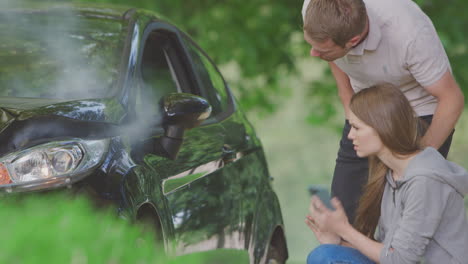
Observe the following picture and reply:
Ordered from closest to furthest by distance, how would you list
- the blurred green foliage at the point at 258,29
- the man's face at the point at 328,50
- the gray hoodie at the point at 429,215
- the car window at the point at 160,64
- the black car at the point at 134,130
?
the black car at the point at 134,130 < the gray hoodie at the point at 429,215 < the man's face at the point at 328,50 < the car window at the point at 160,64 < the blurred green foliage at the point at 258,29

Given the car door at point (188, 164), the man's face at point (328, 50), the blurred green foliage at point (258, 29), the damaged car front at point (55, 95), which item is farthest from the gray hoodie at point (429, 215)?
the blurred green foliage at point (258, 29)

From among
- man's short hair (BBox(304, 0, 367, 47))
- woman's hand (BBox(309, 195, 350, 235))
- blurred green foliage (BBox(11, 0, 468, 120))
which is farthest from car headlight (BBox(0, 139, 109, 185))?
blurred green foliage (BBox(11, 0, 468, 120))

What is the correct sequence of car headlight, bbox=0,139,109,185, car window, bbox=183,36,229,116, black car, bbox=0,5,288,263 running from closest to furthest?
car headlight, bbox=0,139,109,185
black car, bbox=0,5,288,263
car window, bbox=183,36,229,116

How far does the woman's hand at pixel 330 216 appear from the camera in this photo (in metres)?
3.59

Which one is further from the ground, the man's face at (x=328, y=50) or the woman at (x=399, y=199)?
the man's face at (x=328, y=50)

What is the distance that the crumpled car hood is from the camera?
3251 mm

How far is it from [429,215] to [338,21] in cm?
88

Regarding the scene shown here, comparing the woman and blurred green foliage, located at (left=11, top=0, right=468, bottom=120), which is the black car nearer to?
the woman

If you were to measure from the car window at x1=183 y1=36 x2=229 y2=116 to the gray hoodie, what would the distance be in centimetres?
156

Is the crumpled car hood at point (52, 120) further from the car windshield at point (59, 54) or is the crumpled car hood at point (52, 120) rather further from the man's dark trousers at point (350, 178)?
the man's dark trousers at point (350, 178)

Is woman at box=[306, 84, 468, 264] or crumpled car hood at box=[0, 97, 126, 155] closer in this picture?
crumpled car hood at box=[0, 97, 126, 155]

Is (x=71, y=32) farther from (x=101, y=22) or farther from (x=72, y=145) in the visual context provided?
(x=72, y=145)

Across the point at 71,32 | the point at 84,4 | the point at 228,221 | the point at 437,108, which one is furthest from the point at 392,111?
the point at 84,4

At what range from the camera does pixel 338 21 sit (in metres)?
→ 3.79
